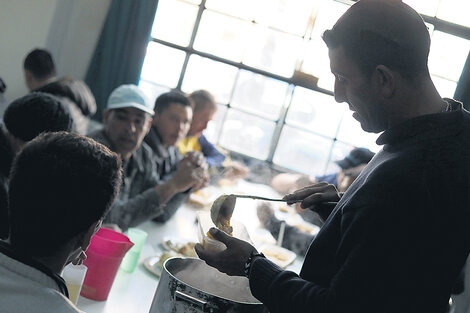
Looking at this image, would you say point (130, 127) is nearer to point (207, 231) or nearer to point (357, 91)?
point (207, 231)

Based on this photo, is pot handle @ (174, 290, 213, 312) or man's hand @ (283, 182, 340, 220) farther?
man's hand @ (283, 182, 340, 220)

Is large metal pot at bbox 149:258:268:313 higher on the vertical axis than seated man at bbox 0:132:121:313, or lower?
lower

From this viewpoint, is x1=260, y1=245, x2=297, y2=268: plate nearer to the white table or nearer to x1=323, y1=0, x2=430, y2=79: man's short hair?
the white table

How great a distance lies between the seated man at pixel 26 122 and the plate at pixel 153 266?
534 millimetres

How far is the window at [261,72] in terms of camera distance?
444cm

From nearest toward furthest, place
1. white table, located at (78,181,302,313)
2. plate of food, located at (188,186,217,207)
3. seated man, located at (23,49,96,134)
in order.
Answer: white table, located at (78,181,302,313) → plate of food, located at (188,186,217,207) → seated man, located at (23,49,96,134)

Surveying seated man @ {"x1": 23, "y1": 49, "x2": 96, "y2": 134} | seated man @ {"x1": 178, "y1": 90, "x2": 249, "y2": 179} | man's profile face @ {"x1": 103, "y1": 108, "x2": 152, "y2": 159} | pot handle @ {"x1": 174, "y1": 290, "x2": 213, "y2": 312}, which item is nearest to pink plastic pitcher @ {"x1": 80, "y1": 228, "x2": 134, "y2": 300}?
pot handle @ {"x1": 174, "y1": 290, "x2": 213, "y2": 312}

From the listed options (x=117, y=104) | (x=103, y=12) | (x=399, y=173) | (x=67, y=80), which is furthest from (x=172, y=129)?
(x=399, y=173)

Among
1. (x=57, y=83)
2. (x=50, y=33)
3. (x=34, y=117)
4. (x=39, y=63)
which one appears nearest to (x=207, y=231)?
(x=34, y=117)

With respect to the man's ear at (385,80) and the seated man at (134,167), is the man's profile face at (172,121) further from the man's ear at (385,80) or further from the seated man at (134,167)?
the man's ear at (385,80)

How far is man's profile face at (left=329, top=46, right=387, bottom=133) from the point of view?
3.53ft

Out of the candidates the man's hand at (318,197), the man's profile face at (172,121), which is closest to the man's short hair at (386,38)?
the man's hand at (318,197)

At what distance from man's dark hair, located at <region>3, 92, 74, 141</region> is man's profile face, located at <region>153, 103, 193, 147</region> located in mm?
1332

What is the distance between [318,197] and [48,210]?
696 millimetres
